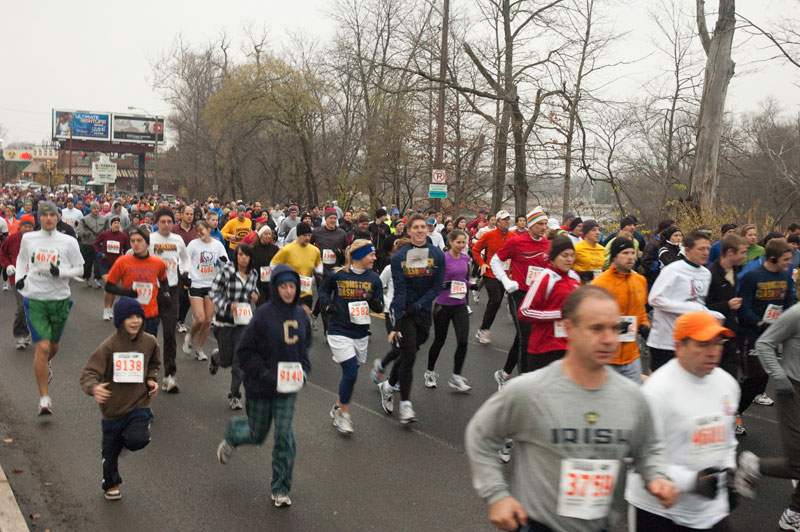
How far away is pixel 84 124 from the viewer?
86.7 metres

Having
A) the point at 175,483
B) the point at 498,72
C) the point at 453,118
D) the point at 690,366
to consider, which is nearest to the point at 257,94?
the point at 453,118

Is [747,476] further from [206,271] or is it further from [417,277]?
[206,271]

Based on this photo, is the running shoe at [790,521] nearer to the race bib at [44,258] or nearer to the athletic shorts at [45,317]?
the athletic shorts at [45,317]

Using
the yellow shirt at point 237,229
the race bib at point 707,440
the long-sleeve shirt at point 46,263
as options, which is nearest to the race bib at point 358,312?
the long-sleeve shirt at point 46,263

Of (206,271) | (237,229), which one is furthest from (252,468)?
(237,229)

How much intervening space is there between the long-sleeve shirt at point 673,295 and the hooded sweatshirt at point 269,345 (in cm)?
305

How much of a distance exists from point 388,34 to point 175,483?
116 ft

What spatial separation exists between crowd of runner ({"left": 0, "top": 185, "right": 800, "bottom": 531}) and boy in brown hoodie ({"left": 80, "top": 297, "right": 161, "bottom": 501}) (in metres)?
0.01

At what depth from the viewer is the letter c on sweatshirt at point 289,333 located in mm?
5211

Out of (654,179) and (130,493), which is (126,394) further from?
(654,179)

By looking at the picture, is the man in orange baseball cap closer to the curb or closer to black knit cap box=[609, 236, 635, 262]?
black knit cap box=[609, 236, 635, 262]

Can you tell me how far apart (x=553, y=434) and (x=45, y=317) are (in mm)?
6317

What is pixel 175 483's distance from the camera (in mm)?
5586

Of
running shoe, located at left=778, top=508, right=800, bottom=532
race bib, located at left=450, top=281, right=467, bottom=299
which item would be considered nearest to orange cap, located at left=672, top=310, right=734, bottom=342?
running shoe, located at left=778, top=508, right=800, bottom=532
